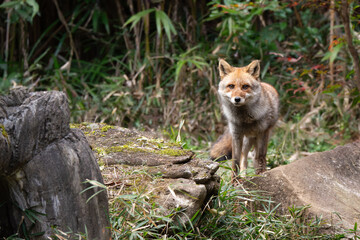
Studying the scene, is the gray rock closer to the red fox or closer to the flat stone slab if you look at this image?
the flat stone slab

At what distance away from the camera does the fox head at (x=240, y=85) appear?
488 cm

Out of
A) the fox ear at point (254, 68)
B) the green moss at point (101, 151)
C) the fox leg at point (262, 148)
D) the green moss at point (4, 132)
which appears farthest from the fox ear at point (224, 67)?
the green moss at point (4, 132)

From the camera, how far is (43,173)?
91.4 inches

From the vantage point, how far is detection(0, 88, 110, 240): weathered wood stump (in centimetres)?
229

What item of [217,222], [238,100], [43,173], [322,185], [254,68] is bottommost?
[322,185]

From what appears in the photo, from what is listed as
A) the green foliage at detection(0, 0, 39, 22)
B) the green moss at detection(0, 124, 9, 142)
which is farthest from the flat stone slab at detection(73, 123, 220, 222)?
the green foliage at detection(0, 0, 39, 22)

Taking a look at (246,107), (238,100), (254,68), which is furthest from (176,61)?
(238,100)

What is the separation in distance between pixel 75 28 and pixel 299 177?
18.5ft

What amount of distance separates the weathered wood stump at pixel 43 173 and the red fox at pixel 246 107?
2707 millimetres

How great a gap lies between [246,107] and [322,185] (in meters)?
1.52

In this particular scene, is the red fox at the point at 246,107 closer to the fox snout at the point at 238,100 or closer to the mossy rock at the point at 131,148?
the fox snout at the point at 238,100

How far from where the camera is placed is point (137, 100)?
307 inches

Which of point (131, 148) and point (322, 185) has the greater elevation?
point (131, 148)

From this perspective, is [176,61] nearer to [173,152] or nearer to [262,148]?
[262,148]
